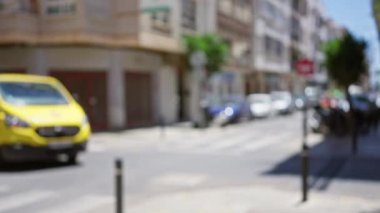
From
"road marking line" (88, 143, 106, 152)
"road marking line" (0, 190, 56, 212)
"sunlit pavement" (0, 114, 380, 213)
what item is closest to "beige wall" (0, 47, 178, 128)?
"road marking line" (88, 143, 106, 152)

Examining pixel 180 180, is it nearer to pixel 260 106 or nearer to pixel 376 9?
pixel 376 9

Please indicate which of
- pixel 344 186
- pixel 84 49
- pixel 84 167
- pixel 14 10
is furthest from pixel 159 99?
pixel 344 186

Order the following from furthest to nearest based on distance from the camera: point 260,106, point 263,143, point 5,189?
point 260,106 → point 263,143 → point 5,189

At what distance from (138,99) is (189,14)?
5685mm

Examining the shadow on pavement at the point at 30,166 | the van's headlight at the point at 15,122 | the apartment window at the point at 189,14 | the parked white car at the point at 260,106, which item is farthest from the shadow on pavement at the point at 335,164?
the parked white car at the point at 260,106

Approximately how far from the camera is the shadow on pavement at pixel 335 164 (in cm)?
1126

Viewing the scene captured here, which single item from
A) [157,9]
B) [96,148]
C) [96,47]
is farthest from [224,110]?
[96,148]

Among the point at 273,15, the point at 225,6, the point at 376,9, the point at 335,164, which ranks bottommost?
the point at 335,164

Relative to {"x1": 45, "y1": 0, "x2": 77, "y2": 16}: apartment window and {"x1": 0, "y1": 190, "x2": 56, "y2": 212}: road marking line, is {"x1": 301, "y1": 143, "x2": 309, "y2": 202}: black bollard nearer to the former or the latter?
{"x1": 0, "y1": 190, "x2": 56, "y2": 212}: road marking line

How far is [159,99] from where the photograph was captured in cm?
2856

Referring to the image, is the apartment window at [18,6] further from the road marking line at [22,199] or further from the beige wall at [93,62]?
the road marking line at [22,199]

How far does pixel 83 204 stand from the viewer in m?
8.47

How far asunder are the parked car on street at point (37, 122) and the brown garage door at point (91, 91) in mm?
11212

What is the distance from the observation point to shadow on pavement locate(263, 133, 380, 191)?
1126 cm
